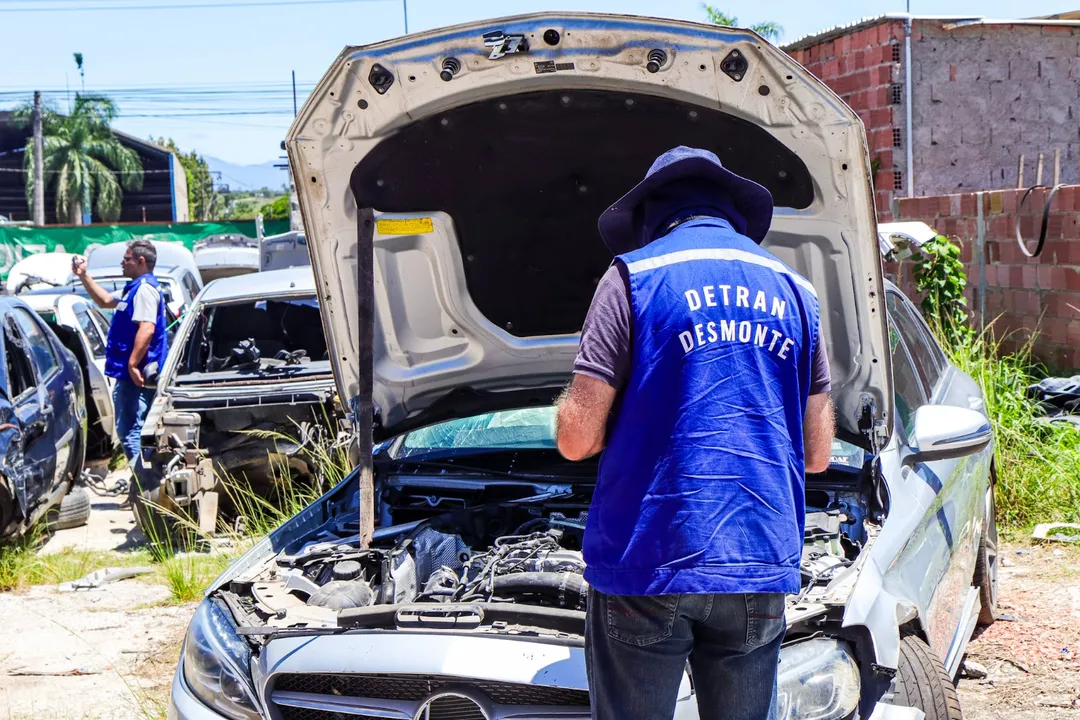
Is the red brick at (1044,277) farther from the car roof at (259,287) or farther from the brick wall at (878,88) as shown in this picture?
the car roof at (259,287)

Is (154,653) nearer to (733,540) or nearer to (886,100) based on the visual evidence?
(733,540)

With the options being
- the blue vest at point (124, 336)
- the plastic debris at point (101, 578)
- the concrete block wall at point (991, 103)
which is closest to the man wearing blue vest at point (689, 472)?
the plastic debris at point (101, 578)

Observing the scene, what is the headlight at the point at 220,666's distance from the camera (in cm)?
293

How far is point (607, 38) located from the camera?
3135 millimetres

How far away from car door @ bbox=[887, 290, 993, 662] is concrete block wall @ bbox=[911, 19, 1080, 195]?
21.3ft

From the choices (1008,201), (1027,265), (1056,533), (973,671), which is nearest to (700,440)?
(973,671)

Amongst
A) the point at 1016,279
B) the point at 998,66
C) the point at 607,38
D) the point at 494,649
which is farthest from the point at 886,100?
the point at 494,649

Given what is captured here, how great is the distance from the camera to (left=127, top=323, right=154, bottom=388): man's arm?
8031 millimetres

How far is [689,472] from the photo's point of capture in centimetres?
229

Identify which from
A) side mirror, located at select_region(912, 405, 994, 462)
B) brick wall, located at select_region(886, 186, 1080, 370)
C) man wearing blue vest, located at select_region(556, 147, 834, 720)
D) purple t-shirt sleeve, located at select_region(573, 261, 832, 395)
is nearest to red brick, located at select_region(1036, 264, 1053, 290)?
brick wall, located at select_region(886, 186, 1080, 370)

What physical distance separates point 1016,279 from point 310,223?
6493 millimetres

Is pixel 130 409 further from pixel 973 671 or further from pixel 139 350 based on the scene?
pixel 973 671

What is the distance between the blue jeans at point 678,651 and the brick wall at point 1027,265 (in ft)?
20.6

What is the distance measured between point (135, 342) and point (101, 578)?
7.29 ft
